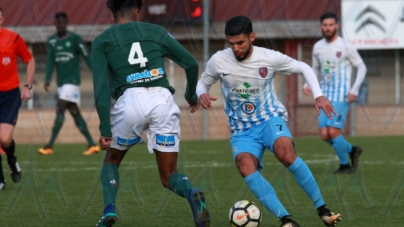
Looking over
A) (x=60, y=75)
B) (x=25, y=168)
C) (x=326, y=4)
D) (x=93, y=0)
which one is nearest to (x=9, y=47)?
(x=25, y=168)

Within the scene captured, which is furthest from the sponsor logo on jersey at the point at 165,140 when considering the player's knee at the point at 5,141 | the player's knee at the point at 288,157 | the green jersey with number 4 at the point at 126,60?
the player's knee at the point at 5,141

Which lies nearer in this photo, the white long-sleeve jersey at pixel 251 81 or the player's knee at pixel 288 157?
the player's knee at pixel 288 157

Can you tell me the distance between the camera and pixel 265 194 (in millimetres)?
6562

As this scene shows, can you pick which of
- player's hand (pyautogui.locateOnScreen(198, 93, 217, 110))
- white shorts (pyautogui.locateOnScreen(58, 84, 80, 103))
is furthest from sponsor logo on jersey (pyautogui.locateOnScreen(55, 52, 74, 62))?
player's hand (pyautogui.locateOnScreen(198, 93, 217, 110))

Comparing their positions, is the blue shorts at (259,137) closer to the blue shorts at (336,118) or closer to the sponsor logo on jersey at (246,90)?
the sponsor logo on jersey at (246,90)

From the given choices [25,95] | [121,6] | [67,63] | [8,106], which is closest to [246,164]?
[121,6]

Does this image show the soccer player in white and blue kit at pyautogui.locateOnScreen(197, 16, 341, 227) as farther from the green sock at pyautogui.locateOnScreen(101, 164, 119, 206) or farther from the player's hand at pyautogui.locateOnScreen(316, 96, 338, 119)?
the green sock at pyautogui.locateOnScreen(101, 164, 119, 206)

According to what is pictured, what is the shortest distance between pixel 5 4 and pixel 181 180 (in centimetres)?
1702

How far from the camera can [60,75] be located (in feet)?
50.3

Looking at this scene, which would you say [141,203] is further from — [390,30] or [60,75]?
[390,30]

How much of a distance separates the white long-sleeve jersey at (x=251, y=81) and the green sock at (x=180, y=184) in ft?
2.59

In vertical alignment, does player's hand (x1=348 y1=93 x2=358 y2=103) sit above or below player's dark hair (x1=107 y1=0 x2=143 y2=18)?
below

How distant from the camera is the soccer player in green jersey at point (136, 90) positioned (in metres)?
6.31

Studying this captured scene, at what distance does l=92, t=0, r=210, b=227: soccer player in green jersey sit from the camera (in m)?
6.31
